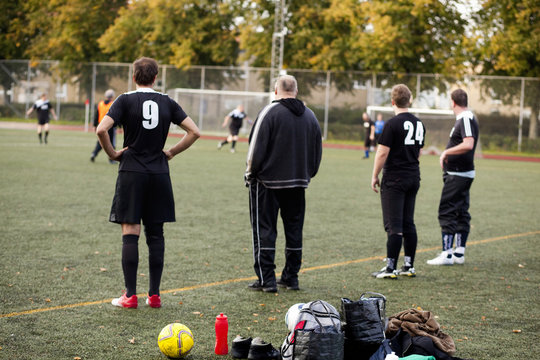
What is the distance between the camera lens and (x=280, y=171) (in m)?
6.68

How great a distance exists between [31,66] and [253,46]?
14.8 meters

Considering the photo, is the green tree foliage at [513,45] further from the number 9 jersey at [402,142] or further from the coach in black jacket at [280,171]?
the coach in black jacket at [280,171]

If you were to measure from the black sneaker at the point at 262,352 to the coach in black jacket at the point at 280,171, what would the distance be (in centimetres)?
203

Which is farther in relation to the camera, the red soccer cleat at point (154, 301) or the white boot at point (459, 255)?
the white boot at point (459, 255)

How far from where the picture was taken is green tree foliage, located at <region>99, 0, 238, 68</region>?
Result: 145 ft

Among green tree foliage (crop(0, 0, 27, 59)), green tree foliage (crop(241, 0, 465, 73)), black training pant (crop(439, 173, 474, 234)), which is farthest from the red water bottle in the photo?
green tree foliage (crop(0, 0, 27, 59))

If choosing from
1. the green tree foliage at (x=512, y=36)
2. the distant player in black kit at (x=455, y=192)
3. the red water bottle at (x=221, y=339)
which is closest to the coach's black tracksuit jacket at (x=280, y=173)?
the red water bottle at (x=221, y=339)

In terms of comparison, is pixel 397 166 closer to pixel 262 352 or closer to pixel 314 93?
pixel 262 352

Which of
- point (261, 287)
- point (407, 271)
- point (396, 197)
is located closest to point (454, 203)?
point (407, 271)

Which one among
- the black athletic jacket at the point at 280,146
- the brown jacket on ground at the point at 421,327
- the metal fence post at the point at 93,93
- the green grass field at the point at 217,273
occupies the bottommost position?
the green grass field at the point at 217,273

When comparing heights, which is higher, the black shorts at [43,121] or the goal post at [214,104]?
the goal post at [214,104]

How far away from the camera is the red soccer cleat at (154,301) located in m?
5.97

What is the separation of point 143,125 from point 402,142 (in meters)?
2.92

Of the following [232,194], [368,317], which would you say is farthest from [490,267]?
[232,194]
